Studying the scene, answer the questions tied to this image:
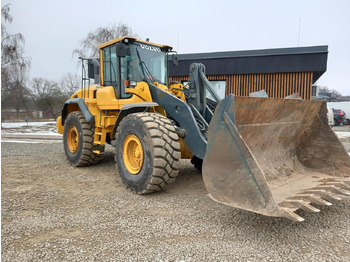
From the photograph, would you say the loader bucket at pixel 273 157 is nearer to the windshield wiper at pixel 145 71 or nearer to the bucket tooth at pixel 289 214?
the bucket tooth at pixel 289 214

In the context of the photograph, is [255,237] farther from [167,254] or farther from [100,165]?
[100,165]

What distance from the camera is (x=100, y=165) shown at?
6.73 metres

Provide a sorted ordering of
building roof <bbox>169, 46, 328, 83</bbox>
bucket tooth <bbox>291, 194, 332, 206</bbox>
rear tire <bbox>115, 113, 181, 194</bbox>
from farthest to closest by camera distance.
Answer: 1. building roof <bbox>169, 46, 328, 83</bbox>
2. rear tire <bbox>115, 113, 181, 194</bbox>
3. bucket tooth <bbox>291, 194, 332, 206</bbox>

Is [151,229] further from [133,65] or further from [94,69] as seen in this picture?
[94,69]

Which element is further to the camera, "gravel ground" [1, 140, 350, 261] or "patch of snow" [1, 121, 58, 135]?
"patch of snow" [1, 121, 58, 135]

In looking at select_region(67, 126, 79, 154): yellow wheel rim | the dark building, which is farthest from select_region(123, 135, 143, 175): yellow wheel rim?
the dark building

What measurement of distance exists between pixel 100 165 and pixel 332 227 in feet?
16.4

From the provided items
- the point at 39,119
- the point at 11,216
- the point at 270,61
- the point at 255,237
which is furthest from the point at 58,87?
the point at 255,237

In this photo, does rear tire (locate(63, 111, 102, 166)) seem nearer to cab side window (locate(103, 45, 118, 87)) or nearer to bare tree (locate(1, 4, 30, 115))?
cab side window (locate(103, 45, 118, 87))

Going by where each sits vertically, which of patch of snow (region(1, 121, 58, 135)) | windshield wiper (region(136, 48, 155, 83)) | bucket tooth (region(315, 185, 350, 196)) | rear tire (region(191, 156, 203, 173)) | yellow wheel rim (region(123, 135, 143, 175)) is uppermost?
windshield wiper (region(136, 48, 155, 83))

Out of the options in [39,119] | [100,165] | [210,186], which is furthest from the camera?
[39,119]

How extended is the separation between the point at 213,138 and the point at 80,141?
155 inches

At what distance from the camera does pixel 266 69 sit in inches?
526

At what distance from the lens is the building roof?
12367mm
